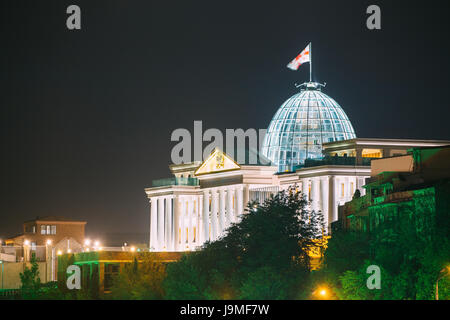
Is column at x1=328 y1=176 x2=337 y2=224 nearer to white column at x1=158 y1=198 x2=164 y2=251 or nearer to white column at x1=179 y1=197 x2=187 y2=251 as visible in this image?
white column at x1=179 y1=197 x2=187 y2=251

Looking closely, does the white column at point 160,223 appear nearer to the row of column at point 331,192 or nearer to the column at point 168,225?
the column at point 168,225

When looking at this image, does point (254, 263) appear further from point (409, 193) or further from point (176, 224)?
point (176, 224)

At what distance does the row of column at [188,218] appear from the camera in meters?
169

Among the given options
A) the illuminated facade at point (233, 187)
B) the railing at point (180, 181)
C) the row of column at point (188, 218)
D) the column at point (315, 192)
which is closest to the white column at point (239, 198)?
the illuminated facade at point (233, 187)

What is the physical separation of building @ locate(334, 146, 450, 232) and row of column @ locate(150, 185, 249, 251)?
49.2 metres

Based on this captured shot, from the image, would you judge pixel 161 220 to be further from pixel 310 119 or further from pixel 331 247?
pixel 331 247

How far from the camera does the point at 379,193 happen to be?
105 metres

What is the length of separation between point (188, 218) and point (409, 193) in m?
86.4

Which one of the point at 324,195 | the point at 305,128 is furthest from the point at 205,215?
the point at 324,195

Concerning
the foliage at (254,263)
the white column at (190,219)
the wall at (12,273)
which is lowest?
the wall at (12,273)

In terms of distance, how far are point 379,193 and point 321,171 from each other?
44.7m

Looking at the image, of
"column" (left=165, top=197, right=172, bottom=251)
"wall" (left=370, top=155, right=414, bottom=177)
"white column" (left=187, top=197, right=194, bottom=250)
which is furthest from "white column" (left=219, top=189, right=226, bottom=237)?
"wall" (left=370, top=155, right=414, bottom=177)

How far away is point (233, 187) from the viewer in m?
166
